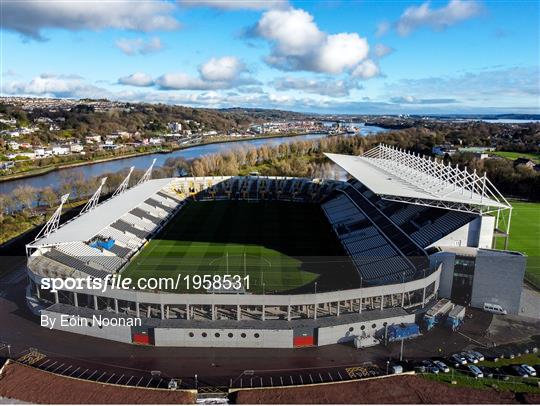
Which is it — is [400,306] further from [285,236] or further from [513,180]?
[513,180]

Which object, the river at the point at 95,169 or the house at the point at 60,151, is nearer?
the river at the point at 95,169

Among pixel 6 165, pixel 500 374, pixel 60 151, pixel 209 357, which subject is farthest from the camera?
pixel 60 151

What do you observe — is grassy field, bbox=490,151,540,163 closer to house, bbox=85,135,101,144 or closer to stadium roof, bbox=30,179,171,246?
stadium roof, bbox=30,179,171,246

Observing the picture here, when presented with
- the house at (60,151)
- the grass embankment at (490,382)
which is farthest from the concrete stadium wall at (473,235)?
Answer: the house at (60,151)

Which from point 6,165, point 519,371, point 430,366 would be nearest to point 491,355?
point 519,371

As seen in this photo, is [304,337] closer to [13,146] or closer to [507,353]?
[507,353]

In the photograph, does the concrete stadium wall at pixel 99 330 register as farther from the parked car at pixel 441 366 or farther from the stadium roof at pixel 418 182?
the stadium roof at pixel 418 182

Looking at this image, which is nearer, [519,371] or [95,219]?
[519,371]
